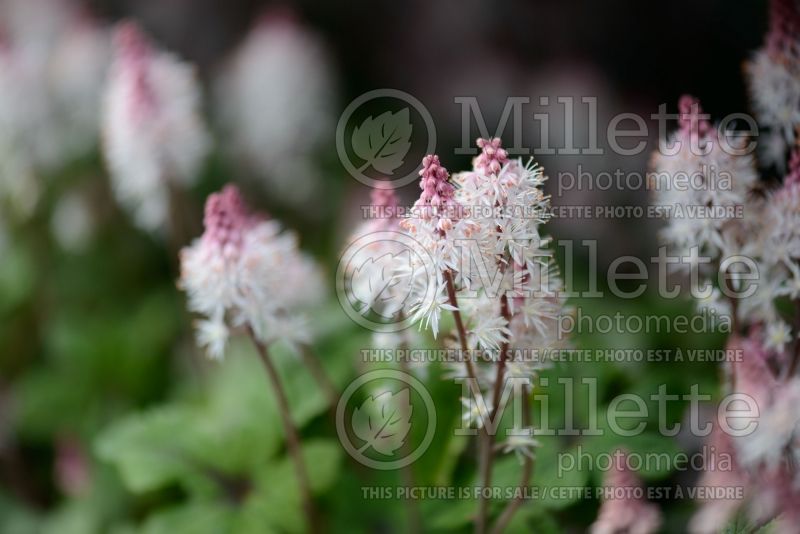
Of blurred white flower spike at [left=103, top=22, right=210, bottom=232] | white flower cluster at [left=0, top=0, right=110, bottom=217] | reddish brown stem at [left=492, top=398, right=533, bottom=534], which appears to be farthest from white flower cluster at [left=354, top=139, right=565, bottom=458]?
white flower cluster at [left=0, top=0, right=110, bottom=217]

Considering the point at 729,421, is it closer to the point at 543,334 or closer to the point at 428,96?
the point at 543,334

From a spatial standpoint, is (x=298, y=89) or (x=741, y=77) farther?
(x=298, y=89)

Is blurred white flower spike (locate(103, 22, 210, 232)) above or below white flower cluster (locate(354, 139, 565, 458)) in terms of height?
above

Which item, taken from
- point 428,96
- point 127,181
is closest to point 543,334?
point 127,181

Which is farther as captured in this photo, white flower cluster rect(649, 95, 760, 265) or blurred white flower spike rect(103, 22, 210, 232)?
blurred white flower spike rect(103, 22, 210, 232)

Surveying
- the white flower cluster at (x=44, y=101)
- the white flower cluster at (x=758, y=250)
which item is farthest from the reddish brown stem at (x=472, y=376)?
the white flower cluster at (x=44, y=101)
